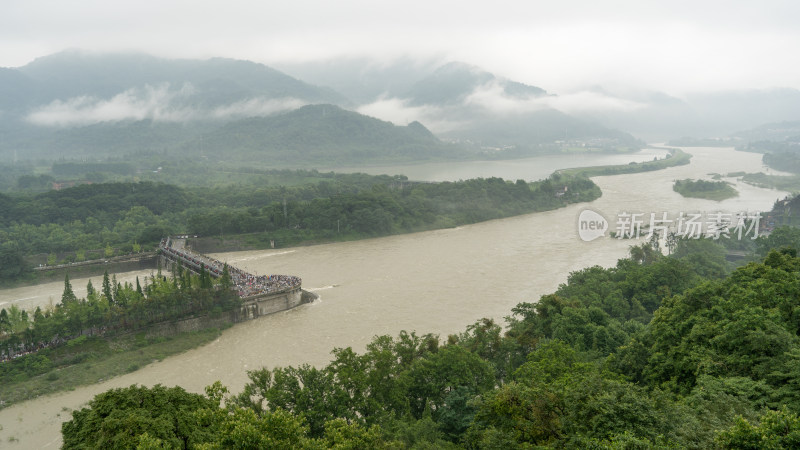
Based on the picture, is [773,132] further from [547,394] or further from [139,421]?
[139,421]

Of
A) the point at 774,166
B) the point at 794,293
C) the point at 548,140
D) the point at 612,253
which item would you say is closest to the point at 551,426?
the point at 794,293

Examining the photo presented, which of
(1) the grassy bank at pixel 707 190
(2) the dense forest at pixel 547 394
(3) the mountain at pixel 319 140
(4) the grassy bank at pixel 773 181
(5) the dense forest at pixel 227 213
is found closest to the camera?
(2) the dense forest at pixel 547 394

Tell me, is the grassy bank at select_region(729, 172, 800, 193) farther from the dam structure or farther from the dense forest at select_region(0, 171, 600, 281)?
the dam structure

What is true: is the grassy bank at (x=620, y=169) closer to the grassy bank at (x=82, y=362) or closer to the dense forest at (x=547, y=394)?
the grassy bank at (x=82, y=362)

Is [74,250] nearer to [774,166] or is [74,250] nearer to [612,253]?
[612,253]

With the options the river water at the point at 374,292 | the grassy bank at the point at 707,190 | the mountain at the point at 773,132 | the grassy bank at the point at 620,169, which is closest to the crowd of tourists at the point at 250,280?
the river water at the point at 374,292

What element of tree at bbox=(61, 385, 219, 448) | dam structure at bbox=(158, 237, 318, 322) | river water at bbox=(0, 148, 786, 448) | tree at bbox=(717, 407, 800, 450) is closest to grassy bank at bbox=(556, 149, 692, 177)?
river water at bbox=(0, 148, 786, 448)
